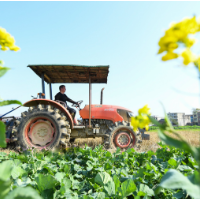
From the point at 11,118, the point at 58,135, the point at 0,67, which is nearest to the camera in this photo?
the point at 0,67

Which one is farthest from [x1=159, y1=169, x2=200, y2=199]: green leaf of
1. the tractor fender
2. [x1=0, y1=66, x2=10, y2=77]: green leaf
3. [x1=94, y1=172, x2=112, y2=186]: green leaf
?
the tractor fender

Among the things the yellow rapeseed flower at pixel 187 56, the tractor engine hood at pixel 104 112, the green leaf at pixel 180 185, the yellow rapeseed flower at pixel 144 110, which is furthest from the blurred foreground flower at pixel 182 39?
the tractor engine hood at pixel 104 112

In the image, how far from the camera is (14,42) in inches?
36.3

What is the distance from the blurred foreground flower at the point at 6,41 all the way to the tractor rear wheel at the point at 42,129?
3432 mm

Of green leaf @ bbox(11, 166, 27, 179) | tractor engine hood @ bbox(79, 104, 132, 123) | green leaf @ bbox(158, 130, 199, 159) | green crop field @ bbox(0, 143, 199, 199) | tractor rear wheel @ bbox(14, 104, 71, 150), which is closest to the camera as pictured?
green leaf @ bbox(158, 130, 199, 159)

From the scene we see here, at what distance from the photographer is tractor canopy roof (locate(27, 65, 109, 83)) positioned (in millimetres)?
4426

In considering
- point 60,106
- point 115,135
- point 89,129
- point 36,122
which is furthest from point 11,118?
point 115,135

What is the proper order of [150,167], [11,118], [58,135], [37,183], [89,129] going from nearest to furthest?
[37,183], [150,167], [58,135], [89,129], [11,118]

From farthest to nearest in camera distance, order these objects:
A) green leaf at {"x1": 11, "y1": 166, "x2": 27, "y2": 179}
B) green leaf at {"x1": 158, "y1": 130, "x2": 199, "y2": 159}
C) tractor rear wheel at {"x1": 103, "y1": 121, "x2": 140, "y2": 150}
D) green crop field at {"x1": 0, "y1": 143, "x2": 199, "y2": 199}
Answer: tractor rear wheel at {"x1": 103, "y1": 121, "x2": 140, "y2": 150} → green leaf at {"x1": 11, "y1": 166, "x2": 27, "y2": 179} → green crop field at {"x1": 0, "y1": 143, "x2": 199, "y2": 199} → green leaf at {"x1": 158, "y1": 130, "x2": 199, "y2": 159}

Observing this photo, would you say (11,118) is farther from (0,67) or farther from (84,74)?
(0,67)

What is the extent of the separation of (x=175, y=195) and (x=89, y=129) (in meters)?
3.54

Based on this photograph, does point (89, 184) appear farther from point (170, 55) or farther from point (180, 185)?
point (170, 55)

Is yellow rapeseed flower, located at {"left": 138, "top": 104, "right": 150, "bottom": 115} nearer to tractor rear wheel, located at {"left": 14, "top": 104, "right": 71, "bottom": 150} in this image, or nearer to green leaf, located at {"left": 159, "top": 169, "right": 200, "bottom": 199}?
green leaf, located at {"left": 159, "top": 169, "right": 200, "bottom": 199}

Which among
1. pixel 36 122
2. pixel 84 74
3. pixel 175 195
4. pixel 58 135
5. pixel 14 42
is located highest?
pixel 84 74
